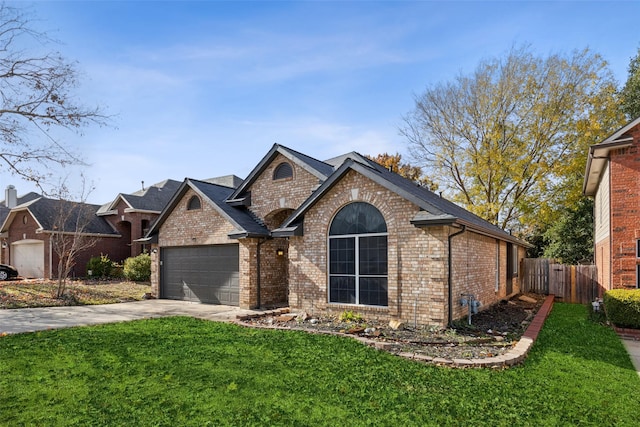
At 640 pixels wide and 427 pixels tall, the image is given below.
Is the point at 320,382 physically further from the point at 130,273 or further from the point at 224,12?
the point at 130,273

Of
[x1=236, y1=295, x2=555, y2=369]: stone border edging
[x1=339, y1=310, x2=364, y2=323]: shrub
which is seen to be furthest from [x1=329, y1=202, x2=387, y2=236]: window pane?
[x1=236, y1=295, x2=555, y2=369]: stone border edging

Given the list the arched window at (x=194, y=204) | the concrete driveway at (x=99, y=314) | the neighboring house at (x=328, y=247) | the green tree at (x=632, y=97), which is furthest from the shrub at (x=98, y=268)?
the green tree at (x=632, y=97)

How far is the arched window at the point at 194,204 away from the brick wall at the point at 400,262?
5892mm

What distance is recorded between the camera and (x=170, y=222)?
54.1 ft

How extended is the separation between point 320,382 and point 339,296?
519cm

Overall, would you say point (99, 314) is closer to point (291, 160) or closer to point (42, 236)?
point (291, 160)

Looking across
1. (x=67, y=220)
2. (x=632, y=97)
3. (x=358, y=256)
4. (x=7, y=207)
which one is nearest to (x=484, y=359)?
(x=358, y=256)

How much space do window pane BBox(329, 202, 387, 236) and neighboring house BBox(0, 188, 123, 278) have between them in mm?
19898

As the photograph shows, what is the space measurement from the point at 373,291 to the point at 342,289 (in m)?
0.95

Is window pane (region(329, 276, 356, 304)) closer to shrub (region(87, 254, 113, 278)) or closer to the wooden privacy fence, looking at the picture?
the wooden privacy fence

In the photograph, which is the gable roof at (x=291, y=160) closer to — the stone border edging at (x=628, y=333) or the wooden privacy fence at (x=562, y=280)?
the stone border edging at (x=628, y=333)

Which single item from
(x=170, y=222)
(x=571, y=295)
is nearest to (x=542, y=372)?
(x=571, y=295)

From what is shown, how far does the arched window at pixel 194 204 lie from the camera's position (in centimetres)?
1579

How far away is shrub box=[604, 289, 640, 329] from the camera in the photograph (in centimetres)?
917
